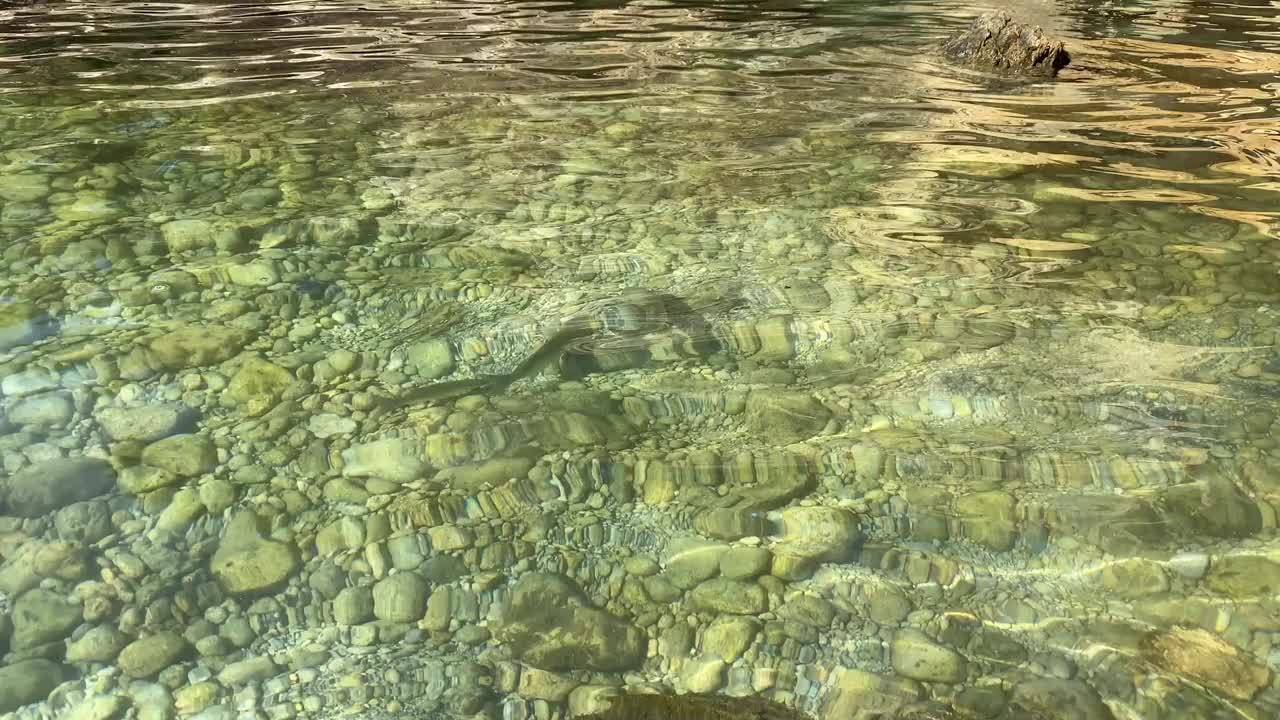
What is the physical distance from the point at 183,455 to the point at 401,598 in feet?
3.32

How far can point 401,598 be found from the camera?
2.37 m

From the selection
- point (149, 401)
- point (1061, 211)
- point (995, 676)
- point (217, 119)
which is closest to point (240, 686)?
point (149, 401)

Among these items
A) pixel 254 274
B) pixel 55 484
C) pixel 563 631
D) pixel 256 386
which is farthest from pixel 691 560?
pixel 254 274

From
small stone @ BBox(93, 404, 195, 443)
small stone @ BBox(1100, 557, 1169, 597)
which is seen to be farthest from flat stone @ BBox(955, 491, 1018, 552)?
small stone @ BBox(93, 404, 195, 443)

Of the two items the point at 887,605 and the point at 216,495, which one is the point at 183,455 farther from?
the point at 887,605

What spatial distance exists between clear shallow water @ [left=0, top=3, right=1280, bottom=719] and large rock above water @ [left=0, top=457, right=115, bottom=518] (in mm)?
13

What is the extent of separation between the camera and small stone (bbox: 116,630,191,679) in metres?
2.13

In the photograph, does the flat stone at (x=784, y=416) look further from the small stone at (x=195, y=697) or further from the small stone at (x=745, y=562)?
the small stone at (x=195, y=697)

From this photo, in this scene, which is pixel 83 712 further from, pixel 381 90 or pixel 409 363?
pixel 381 90

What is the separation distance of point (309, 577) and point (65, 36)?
397 inches

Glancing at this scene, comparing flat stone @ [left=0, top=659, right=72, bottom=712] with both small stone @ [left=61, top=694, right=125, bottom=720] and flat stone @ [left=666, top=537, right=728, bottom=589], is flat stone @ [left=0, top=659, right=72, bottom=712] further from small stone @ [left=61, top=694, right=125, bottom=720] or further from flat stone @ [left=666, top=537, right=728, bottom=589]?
flat stone @ [left=666, top=537, right=728, bottom=589]

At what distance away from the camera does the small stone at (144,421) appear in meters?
2.96

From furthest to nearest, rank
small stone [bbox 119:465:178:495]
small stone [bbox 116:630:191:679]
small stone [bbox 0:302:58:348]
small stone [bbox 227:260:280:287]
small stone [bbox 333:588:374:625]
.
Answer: small stone [bbox 227:260:280:287] → small stone [bbox 0:302:58:348] → small stone [bbox 119:465:178:495] → small stone [bbox 333:588:374:625] → small stone [bbox 116:630:191:679]

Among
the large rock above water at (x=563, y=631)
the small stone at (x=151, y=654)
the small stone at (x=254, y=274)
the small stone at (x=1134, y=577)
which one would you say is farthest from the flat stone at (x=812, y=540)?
the small stone at (x=254, y=274)
